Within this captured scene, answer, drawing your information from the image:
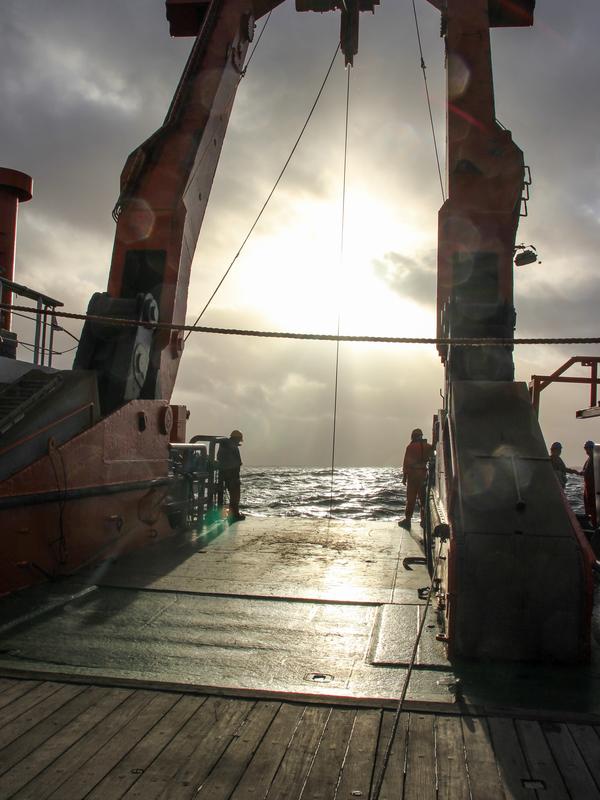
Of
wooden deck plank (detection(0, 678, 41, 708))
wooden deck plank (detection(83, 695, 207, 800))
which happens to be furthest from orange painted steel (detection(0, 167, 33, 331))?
wooden deck plank (detection(83, 695, 207, 800))

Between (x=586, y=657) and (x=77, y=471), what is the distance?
4765 mm

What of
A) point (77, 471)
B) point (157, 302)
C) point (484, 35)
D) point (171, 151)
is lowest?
point (77, 471)

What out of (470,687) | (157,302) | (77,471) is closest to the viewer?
(470,687)

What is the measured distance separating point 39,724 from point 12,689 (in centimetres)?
56

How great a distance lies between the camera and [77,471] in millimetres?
6652

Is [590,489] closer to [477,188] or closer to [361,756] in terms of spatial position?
[477,188]

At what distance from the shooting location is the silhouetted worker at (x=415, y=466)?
35.5 feet

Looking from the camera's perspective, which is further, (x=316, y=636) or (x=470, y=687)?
(x=316, y=636)

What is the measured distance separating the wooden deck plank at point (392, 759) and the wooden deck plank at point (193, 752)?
0.68 m

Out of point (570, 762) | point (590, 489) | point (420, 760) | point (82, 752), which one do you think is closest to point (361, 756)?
point (420, 760)

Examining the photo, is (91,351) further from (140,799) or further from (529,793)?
(529,793)

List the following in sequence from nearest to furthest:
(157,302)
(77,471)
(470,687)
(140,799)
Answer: (140,799)
(470,687)
(77,471)
(157,302)

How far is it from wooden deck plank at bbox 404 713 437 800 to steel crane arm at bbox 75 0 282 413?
5.60 m

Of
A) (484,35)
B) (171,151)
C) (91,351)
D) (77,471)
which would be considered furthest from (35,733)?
(484,35)
